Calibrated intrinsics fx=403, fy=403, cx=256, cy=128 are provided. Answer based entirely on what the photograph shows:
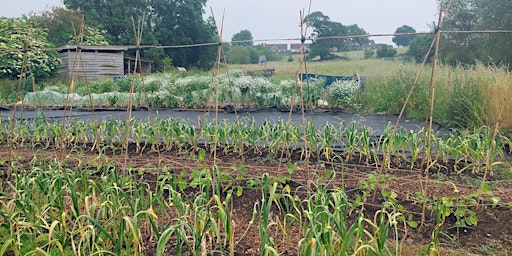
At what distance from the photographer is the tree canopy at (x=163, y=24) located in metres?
28.3

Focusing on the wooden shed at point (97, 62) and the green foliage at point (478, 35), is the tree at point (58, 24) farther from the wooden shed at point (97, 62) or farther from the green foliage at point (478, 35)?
the green foliage at point (478, 35)

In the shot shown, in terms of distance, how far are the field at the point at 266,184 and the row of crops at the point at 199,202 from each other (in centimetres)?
1

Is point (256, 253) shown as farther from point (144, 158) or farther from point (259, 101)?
point (259, 101)

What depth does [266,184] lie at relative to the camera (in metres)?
2.49

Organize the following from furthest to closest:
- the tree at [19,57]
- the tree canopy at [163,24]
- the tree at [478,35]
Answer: the tree canopy at [163,24], the tree at [478,35], the tree at [19,57]

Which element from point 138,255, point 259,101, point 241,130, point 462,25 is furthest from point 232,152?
point 462,25

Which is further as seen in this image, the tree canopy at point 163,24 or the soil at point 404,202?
the tree canopy at point 163,24

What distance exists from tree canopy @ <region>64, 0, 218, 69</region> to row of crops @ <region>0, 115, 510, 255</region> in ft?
77.5

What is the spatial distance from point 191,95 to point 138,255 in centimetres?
826

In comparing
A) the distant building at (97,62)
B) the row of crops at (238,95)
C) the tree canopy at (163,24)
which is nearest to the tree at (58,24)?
the tree canopy at (163,24)

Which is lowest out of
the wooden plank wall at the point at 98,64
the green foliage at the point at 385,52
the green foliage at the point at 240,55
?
the wooden plank wall at the point at 98,64

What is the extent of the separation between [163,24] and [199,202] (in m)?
30.4

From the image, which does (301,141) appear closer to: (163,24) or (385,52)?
(163,24)

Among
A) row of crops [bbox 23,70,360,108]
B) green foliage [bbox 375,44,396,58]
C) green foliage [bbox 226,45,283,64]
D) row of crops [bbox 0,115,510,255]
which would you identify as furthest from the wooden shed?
green foliage [bbox 375,44,396,58]
